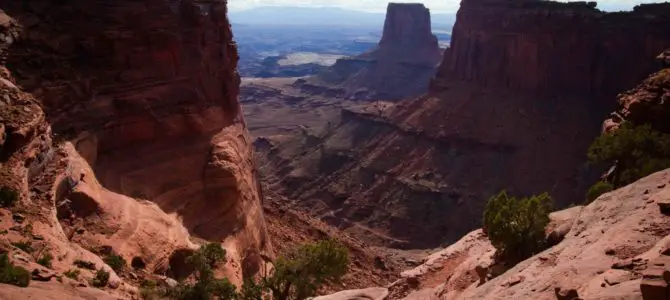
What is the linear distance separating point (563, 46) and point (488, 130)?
17.0 meters

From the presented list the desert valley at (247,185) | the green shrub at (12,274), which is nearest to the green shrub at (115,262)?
the desert valley at (247,185)

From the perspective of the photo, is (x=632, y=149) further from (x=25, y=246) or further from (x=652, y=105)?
(x=25, y=246)

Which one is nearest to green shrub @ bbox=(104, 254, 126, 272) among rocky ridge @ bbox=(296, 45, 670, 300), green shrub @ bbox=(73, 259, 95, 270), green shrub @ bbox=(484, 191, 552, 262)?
green shrub @ bbox=(73, 259, 95, 270)

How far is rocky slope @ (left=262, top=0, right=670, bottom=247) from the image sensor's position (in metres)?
79.9

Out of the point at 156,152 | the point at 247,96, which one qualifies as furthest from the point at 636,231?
the point at 247,96

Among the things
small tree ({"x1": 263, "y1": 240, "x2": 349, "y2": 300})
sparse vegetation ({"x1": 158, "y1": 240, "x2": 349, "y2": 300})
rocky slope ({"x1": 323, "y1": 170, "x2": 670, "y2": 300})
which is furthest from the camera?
small tree ({"x1": 263, "y1": 240, "x2": 349, "y2": 300})

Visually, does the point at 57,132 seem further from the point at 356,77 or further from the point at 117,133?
the point at 356,77

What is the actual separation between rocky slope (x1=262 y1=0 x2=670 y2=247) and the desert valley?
0.34 meters

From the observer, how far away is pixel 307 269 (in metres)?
29.0

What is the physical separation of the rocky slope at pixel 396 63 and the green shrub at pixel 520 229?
13224cm

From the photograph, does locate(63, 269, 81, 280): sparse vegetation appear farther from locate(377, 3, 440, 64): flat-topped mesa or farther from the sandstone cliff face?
locate(377, 3, 440, 64): flat-topped mesa

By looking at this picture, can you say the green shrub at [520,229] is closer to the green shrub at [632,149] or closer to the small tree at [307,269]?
the small tree at [307,269]

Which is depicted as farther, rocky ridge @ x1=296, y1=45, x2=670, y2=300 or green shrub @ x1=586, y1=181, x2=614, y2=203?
green shrub @ x1=586, y1=181, x2=614, y2=203

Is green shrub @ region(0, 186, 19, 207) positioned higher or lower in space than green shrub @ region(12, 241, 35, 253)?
higher
